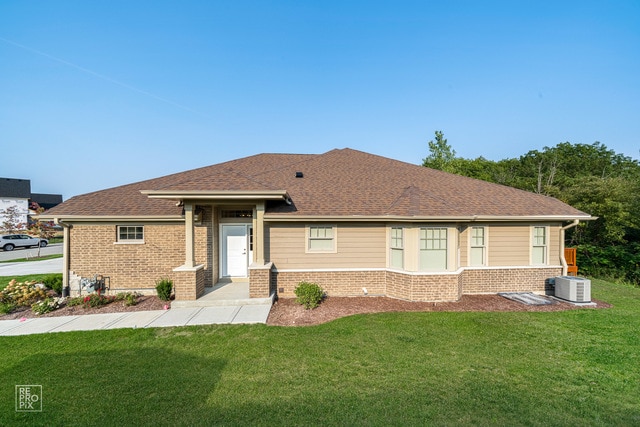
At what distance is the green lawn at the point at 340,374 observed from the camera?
321cm

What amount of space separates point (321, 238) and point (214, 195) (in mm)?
3585

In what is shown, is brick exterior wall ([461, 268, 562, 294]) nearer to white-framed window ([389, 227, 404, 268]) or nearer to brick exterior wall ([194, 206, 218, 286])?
white-framed window ([389, 227, 404, 268])

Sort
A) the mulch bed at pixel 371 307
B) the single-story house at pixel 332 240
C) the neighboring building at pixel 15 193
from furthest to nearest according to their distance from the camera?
the neighboring building at pixel 15 193, the single-story house at pixel 332 240, the mulch bed at pixel 371 307

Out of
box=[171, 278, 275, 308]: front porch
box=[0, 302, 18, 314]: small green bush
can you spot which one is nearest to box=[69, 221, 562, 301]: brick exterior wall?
box=[171, 278, 275, 308]: front porch

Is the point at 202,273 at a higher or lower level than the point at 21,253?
higher

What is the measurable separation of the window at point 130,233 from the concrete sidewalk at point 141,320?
265cm

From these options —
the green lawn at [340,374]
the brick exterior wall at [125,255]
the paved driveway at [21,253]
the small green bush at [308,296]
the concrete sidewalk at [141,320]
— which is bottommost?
the paved driveway at [21,253]

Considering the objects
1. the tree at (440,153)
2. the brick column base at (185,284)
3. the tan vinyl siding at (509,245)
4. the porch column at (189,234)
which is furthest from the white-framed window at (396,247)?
the tree at (440,153)

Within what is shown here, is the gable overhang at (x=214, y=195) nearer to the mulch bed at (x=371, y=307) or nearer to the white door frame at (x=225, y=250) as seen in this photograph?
the white door frame at (x=225, y=250)

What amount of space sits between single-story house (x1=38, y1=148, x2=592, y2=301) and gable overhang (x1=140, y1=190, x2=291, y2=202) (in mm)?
379

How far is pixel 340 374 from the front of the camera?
404cm

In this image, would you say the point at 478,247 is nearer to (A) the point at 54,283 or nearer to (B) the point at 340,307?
(B) the point at 340,307

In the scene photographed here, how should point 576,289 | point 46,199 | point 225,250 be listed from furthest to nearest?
point 46,199 → point 225,250 → point 576,289

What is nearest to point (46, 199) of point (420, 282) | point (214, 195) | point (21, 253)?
point (21, 253)
